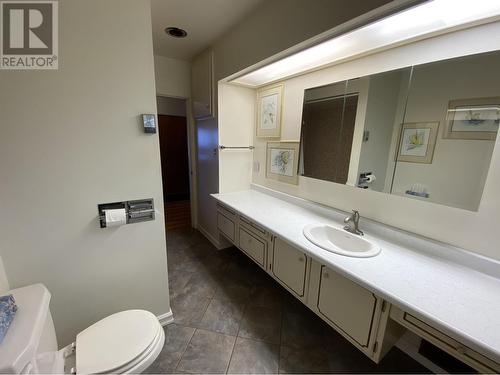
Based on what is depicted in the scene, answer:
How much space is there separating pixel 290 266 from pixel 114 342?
113 cm

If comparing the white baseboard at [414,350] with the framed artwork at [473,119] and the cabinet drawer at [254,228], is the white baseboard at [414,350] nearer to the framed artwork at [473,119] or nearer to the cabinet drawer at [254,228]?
the cabinet drawer at [254,228]

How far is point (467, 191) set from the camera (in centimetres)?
113

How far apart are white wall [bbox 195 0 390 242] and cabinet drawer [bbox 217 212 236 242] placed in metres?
0.25

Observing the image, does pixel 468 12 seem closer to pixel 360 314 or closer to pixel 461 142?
pixel 461 142

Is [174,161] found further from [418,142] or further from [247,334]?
[418,142]

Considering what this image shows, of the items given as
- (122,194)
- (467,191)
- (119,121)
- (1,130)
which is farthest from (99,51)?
(467,191)

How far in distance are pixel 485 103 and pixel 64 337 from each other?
2754 millimetres

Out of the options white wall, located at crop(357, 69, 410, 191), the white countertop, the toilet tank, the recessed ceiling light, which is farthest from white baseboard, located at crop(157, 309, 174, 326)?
the recessed ceiling light

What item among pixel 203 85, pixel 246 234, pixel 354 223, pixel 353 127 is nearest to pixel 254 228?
pixel 246 234

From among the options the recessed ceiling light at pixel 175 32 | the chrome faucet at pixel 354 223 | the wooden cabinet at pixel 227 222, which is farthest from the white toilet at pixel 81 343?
the recessed ceiling light at pixel 175 32

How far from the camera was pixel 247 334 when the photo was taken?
1.63 meters

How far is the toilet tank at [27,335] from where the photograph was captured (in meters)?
0.75

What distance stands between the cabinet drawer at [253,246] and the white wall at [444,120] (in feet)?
3.90

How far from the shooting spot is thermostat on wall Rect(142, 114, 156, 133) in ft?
4.39
